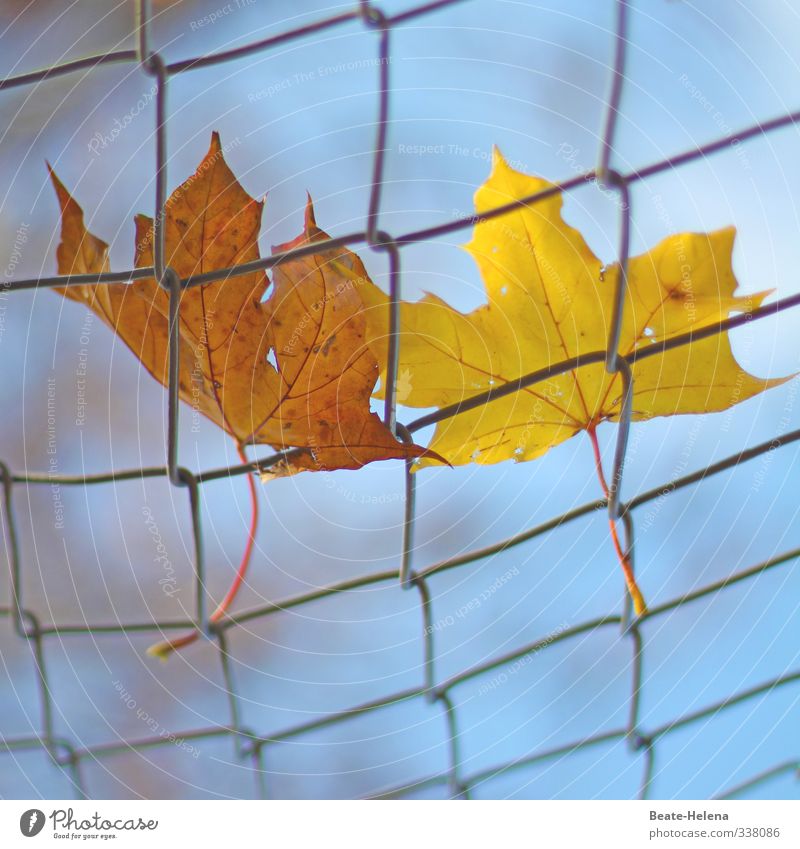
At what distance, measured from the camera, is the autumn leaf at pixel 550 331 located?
306 millimetres

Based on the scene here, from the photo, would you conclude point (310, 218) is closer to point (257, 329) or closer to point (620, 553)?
point (257, 329)

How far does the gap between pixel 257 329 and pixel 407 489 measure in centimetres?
9

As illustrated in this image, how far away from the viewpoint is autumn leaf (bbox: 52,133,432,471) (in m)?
0.32

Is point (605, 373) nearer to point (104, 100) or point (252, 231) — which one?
point (252, 231)

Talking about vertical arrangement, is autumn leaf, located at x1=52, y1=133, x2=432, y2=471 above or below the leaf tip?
below

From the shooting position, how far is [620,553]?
337 millimetres

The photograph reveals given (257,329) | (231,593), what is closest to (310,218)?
(257,329)

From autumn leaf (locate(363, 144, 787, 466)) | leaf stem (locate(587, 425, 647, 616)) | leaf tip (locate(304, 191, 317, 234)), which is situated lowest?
leaf stem (locate(587, 425, 647, 616))

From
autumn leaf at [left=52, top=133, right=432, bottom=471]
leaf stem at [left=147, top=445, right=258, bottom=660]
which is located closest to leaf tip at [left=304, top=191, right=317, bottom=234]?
autumn leaf at [left=52, top=133, right=432, bottom=471]

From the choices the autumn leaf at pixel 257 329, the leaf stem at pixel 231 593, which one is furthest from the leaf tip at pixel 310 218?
the leaf stem at pixel 231 593

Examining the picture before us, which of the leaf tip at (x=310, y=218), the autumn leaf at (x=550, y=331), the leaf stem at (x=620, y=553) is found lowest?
the leaf stem at (x=620, y=553)

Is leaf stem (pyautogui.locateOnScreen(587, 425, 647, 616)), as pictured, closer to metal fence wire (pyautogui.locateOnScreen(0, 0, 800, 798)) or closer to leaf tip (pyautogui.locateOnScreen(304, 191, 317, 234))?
metal fence wire (pyautogui.locateOnScreen(0, 0, 800, 798))

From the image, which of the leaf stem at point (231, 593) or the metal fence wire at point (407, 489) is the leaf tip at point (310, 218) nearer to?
the metal fence wire at point (407, 489)

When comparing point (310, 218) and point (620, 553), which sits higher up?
point (310, 218)
